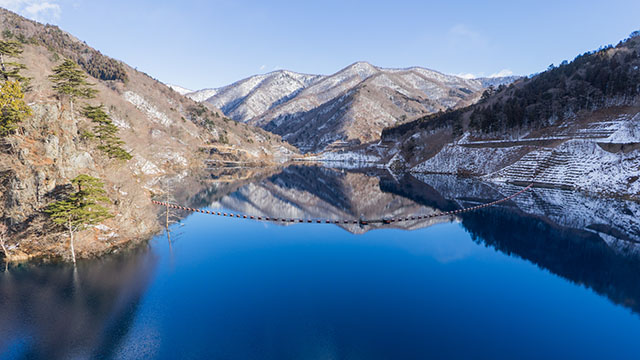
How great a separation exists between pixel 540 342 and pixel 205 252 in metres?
29.1

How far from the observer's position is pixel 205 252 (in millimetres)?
31344

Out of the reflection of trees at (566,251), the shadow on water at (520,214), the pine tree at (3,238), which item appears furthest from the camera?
the shadow on water at (520,214)

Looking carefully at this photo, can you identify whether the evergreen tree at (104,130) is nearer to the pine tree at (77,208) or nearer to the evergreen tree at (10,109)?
the evergreen tree at (10,109)

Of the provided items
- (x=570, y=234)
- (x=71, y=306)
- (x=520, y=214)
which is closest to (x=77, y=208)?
(x=71, y=306)

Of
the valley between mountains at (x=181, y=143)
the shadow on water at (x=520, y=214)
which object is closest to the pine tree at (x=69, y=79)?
the valley between mountains at (x=181, y=143)

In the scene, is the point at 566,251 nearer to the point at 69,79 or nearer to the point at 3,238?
the point at 3,238

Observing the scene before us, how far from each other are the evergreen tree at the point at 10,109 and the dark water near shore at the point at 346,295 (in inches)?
513

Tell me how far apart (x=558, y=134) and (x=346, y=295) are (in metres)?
78.5

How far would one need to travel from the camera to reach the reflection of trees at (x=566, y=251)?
23.6 metres

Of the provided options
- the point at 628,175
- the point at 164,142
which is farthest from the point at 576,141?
the point at 164,142

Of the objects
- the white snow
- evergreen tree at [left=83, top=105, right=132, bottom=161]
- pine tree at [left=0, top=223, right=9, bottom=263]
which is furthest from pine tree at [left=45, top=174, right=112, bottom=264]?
the white snow

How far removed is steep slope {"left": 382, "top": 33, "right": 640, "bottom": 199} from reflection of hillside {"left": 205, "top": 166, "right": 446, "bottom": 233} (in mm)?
33471

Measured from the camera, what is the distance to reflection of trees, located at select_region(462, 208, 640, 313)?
23.6 meters

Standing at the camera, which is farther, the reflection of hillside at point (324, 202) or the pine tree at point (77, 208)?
the reflection of hillside at point (324, 202)
